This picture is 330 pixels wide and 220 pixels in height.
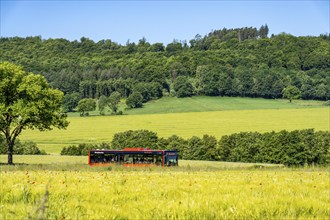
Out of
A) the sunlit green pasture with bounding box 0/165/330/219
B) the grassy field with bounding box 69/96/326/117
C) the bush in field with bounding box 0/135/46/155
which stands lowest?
the bush in field with bounding box 0/135/46/155

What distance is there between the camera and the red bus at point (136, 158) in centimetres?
5522

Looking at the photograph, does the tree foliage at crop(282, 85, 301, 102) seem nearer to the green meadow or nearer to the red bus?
the green meadow

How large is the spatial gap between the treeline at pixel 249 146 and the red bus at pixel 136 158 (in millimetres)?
33949

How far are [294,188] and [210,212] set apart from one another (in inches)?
165

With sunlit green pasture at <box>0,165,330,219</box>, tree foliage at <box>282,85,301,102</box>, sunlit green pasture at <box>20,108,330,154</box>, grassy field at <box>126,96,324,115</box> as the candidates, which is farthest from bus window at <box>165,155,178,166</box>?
tree foliage at <box>282,85,301,102</box>

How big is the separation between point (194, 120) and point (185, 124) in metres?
9.38

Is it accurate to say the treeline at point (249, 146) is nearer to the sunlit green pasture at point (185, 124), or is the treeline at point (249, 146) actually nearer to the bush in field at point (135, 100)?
the sunlit green pasture at point (185, 124)

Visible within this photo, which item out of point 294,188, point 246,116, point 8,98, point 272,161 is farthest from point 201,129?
point 294,188

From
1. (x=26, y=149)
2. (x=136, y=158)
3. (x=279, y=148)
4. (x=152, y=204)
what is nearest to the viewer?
(x=152, y=204)

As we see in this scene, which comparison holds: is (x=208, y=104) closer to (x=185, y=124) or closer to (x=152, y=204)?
(x=185, y=124)

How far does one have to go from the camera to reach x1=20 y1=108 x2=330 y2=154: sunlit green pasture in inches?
4550

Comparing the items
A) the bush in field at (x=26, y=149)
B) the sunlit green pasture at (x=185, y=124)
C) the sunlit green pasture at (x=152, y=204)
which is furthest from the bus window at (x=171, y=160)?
the sunlit green pasture at (x=185, y=124)

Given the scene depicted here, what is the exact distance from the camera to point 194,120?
145 meters

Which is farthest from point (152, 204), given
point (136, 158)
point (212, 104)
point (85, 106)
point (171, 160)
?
point (212, 104)
